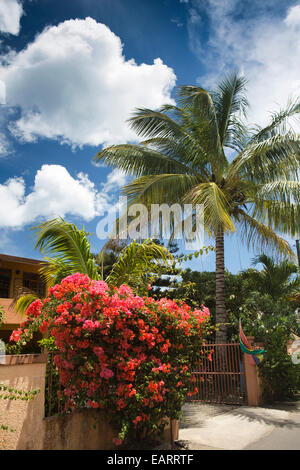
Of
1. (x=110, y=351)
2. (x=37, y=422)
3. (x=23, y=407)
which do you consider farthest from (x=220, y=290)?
(x=23, y=407)

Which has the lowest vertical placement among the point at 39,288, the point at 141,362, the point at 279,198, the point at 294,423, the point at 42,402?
the point at 294,423

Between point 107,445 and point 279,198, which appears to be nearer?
point 107,445

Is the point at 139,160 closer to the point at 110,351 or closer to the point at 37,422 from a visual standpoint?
the point at 110,351

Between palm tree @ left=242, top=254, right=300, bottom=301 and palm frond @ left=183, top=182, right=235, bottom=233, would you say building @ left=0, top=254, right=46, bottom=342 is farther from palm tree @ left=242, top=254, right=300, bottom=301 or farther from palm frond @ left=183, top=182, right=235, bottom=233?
palm tree @ left=242, top=254, right=300, bottom=301

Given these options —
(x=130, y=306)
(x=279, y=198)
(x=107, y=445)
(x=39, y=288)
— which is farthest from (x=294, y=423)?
(x=39, y=288)

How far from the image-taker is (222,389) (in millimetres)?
10273

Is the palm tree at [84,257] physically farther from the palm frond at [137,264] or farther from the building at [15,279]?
the building at [15,279]

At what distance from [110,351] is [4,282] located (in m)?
12.6

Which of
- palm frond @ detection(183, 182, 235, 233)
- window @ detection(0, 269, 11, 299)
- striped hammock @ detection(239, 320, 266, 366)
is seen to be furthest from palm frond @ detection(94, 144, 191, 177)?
window @ detection(0, 269, 11, 299)

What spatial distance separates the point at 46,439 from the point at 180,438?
9.04 ft

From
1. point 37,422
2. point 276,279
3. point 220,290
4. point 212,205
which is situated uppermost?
point 212,205

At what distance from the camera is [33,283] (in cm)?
1692
